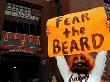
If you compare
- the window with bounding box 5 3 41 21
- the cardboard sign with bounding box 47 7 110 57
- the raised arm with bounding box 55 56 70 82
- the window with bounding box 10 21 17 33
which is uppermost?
the window with bounding box 5 3 41 21

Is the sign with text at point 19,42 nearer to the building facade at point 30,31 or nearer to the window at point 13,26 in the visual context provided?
the building facade at point 30,31

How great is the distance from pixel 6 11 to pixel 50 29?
19.2 metres

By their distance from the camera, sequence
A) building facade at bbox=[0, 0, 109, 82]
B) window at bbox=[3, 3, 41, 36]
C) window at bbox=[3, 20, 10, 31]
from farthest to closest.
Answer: window at bbox=[3, 3, 41, 36] < window at bbox=[3, 20, 10, 31] < building facade at bbox=[0, 0, 109, 82]

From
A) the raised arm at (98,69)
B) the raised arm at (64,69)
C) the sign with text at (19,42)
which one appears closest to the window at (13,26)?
the sign with text at (19,42)

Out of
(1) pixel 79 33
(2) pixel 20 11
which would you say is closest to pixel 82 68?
(1) pixel 79 33

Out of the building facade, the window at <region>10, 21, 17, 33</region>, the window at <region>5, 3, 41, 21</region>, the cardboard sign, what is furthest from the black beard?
the window at <region>5, 3, 41, 21</region>

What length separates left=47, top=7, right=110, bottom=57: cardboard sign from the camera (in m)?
4.05

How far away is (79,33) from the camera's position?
168 inches

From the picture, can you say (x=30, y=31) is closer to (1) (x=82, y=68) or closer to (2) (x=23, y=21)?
(2) (x=23, y=21)

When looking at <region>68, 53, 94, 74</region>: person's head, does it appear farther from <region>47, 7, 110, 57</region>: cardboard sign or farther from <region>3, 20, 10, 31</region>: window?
<region>3, 20, 10, 31</region>: window

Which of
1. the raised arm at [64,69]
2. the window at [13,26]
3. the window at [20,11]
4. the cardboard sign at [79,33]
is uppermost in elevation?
the window at [20,11]

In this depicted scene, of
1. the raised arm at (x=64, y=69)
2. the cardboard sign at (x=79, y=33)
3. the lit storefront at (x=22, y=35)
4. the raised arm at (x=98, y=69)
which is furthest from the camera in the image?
the lit storefront at (x=22, y=35)

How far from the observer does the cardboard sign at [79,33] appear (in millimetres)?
4055

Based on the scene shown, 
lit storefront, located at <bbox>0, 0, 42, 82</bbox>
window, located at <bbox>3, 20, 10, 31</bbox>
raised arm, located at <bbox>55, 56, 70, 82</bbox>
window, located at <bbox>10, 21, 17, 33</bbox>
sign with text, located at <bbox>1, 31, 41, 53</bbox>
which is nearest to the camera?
raised arm, located at <bbox>55, 56, 70, 82</bbox>
